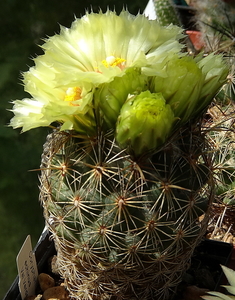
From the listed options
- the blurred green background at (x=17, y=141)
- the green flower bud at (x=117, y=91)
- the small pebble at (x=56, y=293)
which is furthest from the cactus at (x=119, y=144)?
the blurred green background at (x=17, y=141)

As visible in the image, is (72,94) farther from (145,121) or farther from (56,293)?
(56,293)

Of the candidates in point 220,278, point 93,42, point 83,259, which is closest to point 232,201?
point 220,278

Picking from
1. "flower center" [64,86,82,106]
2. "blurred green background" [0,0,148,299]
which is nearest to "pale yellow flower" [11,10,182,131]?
"flower center" [64,86,82,106]

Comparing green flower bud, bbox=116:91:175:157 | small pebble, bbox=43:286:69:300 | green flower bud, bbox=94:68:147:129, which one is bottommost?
small pebble, bbox=43:286:69:300

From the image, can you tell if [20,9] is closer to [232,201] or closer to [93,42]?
[93,42]

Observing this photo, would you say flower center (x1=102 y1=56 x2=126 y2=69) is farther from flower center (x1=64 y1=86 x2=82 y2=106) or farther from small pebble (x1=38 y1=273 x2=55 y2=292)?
small pebble (x1=38 y1=273 x2=55 y2=292)

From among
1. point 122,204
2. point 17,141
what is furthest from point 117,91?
point 17,141
